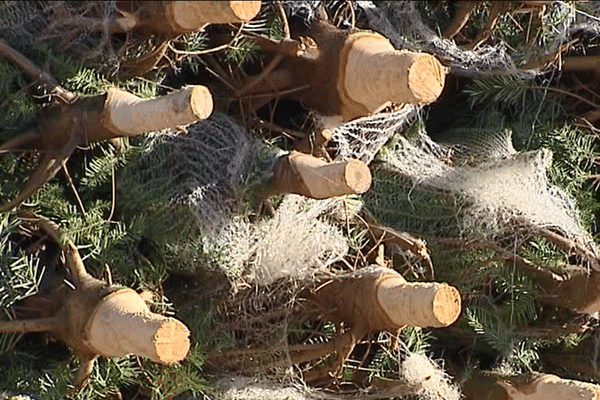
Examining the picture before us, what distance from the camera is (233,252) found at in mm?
856

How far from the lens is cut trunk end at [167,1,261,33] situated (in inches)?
28.2

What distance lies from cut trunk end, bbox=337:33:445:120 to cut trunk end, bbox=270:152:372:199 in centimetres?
6

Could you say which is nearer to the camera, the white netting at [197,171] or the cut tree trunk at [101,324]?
the cut tree trunk at [101,324]

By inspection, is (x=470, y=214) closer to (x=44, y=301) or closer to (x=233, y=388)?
(x=233, y=388)

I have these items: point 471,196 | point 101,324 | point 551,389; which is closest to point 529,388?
point 551,389

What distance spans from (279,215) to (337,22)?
0.56 feet

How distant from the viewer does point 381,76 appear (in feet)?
2.68

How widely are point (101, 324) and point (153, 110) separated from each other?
0.49 feet

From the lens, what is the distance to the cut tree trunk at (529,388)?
0.89m

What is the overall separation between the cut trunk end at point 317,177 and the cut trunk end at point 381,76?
57 mm

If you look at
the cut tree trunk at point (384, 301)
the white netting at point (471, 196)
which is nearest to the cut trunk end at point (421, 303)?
the cut tree trunk at point (384, 301)

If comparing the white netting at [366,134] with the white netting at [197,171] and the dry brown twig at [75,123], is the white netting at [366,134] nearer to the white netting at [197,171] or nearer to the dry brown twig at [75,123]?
the white netting at [197,171]

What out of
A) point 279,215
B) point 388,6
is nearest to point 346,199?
point 279,215

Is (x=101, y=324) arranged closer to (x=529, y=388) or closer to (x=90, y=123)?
(x=90, y=123)
